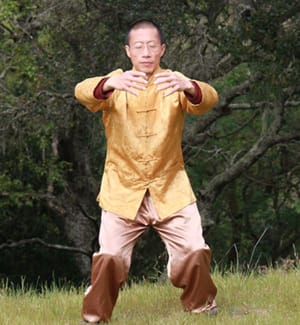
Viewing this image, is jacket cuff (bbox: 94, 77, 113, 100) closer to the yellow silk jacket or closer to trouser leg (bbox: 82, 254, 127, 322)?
the yellow silk jacket

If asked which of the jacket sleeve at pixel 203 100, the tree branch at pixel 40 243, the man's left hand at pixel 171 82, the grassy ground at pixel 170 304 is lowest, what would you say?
the tree branch at pixel 40 243

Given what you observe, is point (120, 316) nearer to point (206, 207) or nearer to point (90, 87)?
point (90, 87)

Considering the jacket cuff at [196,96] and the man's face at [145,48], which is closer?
the jacket cuff at [196,96]

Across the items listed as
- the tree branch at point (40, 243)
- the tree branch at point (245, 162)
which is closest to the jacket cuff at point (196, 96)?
the tree branch at point (245, 162)

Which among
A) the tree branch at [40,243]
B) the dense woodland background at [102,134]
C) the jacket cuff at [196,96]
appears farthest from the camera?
the tree branch at [40,243]

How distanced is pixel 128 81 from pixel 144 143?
1.54ft

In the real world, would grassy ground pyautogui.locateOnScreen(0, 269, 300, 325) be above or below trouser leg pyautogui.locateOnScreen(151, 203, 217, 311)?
below

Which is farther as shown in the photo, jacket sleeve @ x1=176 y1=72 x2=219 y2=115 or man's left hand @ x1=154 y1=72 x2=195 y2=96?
jacket sleeve @ x1=176 y1=72 x2=219 y2=115

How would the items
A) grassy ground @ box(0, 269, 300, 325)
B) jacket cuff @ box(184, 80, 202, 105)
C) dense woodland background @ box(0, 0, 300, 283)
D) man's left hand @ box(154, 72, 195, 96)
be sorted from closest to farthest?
man's left hand @ box(154, 72, 195, 96)
jacket cuff @ box(184, 80, 202, 105)
grassy ground @ box(0, 269, 300, 325)
dense woodland background @ box(0, 0, 300, 283)

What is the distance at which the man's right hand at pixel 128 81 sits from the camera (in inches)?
195

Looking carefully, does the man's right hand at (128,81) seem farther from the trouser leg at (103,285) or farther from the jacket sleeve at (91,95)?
the trouser leg at (103,285)

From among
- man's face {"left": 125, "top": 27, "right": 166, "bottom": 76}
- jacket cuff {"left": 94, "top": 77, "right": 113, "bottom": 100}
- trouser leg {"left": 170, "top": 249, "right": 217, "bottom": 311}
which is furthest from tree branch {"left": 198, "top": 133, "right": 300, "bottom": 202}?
jacket cuff {"left": 94, "top": 77, "right": 113, "bottom": 100}

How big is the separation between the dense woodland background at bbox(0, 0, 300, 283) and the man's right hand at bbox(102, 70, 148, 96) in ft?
15.7

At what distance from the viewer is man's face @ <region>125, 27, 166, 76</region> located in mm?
5266
